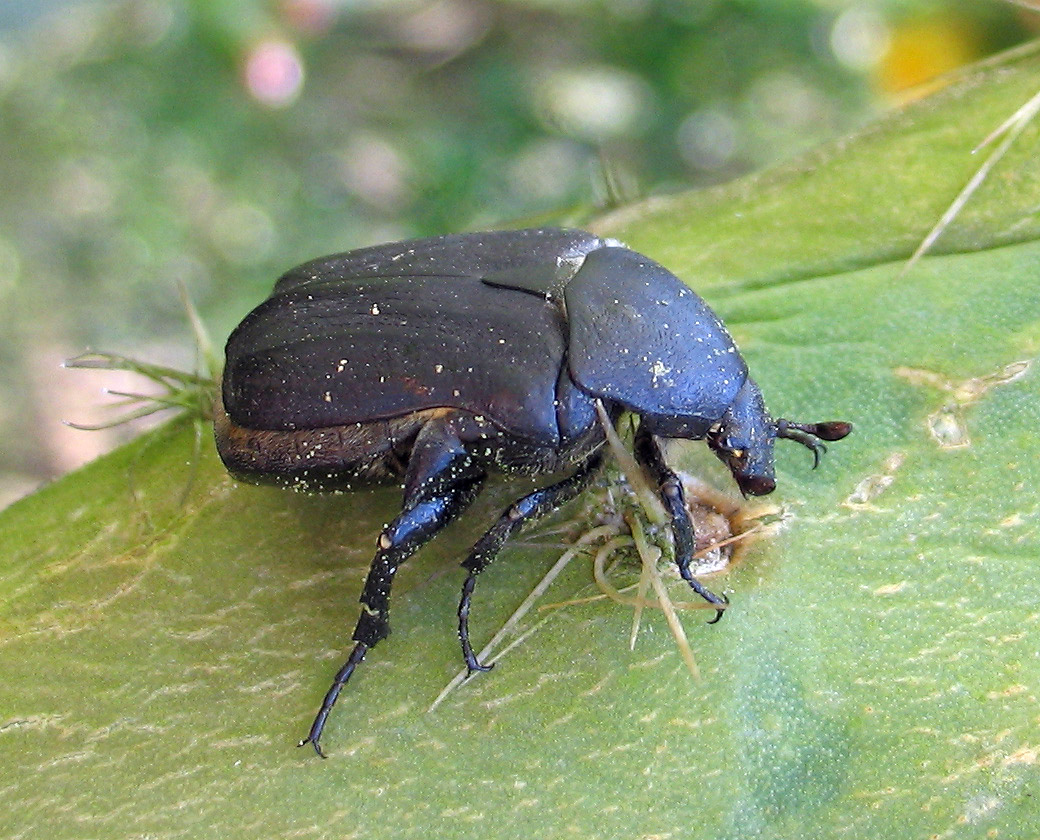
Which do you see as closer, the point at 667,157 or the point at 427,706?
the point at 427,706

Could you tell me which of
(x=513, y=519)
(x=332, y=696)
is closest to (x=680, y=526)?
(x=513, y=519)

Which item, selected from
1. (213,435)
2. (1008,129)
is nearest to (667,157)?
(1008,129)

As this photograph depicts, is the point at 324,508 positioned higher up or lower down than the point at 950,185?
lower down

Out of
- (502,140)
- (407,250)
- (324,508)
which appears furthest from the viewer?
(502,140)

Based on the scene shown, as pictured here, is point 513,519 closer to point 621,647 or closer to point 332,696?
point 621,647

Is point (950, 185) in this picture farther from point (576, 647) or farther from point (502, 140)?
point (502, 140)

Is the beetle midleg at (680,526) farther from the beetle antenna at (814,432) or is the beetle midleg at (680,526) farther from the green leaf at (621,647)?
the beetle antenna at (814,432)

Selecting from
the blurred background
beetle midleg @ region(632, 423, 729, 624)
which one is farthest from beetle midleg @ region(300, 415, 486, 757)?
the blurred background
